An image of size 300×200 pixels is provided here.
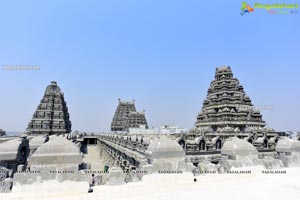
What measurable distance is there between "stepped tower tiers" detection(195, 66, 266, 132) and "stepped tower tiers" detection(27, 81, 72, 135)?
3316 cm

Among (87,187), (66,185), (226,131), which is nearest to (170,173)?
(87,187)

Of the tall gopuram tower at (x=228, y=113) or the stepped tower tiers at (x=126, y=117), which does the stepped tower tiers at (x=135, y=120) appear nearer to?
the stepped tower tiers at (x=126, y=117)

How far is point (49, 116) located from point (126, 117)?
31.3 m

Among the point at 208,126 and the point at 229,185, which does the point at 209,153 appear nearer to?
the point at 229,185

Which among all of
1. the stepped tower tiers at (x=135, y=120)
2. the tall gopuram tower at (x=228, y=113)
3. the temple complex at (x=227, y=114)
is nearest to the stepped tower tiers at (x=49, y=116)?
the stepped tower tiers at (x=135, y=120)

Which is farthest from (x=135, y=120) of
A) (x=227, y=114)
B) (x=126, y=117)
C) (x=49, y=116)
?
(x=227, y=114)

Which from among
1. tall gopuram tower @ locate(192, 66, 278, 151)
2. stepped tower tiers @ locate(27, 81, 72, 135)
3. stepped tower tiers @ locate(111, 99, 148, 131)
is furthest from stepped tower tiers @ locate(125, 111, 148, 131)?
tall gopuram tower @ locate(192, 66, 278, 151)

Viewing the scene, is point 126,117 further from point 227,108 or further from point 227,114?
point 227,114

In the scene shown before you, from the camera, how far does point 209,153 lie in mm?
17578

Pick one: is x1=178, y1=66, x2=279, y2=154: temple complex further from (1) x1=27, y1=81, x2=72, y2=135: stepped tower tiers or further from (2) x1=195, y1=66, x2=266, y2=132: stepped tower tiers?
(1) x1=27, y1=81, x2=72, y2=135: stepped tower tiers

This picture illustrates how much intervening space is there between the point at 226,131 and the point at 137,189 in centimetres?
2210

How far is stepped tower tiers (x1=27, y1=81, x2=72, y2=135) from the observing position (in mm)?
40781

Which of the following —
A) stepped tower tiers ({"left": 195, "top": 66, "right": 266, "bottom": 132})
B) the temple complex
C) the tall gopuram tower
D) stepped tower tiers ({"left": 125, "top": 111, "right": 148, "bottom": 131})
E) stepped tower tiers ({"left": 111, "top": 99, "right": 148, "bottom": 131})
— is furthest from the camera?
stepped tower tiers ({"left": 111, "top": 99, "right": 148, "bottom": 131})

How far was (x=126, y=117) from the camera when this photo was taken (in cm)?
6975
